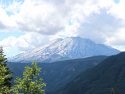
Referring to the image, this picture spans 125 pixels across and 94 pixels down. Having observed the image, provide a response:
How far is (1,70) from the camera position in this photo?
26.7 meters

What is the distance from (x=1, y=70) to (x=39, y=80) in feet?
27.9

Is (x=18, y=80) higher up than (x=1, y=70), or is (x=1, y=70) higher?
(x=1, y=70)

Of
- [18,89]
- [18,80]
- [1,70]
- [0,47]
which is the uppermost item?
[0,47]

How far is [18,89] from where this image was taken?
976 inches

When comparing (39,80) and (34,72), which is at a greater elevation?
(34,72)

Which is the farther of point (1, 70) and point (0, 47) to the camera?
point (0, 47)

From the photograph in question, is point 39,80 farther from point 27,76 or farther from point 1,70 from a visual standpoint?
point 1,70

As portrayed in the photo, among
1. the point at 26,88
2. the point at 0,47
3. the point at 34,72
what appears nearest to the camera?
the point at 26,88

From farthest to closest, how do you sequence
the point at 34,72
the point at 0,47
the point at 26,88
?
the point at 0,47
the point at 34,72
the point at 26,88

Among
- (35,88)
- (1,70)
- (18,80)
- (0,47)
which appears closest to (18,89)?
(18,80)

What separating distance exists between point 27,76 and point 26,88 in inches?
90.4

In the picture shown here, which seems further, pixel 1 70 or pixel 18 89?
pixel 1 70

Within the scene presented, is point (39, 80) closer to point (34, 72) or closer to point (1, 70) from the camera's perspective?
point (34, 72)

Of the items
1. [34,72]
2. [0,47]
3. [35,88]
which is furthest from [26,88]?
[0,47]
